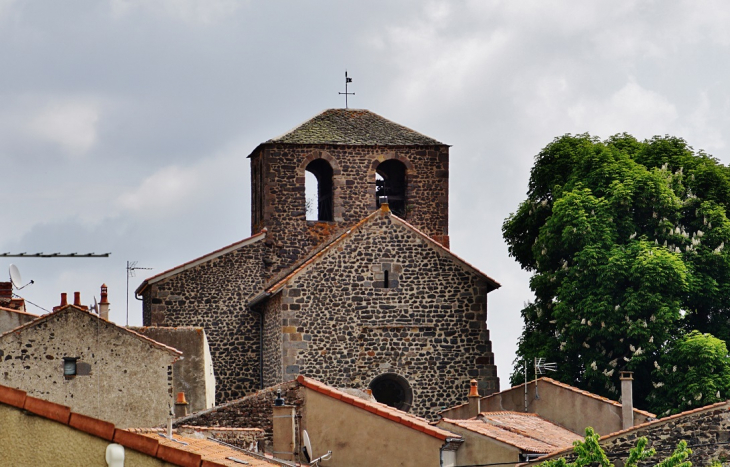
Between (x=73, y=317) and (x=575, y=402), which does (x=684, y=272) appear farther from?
(x=73, y=317)

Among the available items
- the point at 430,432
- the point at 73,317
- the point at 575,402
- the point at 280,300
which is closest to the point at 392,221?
the point at 280,300

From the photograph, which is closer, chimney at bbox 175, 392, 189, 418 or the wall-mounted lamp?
chimney at bbox 175, 392, 189, 418

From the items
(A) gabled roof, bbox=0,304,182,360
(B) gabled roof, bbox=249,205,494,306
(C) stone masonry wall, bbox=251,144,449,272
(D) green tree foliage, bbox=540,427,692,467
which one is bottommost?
(D) green tree foliage, bbox=540,427,692,467

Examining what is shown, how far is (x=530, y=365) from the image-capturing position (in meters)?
40.3

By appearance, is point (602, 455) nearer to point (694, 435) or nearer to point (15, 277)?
point (694, 435)

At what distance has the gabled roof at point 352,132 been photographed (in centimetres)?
4119

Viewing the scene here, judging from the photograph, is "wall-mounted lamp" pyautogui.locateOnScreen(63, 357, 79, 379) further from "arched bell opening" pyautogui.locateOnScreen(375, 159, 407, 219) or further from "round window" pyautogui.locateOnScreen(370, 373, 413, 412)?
"arched bell opening" pyautogui.locateOnScreen(375, 159, 407, 219)

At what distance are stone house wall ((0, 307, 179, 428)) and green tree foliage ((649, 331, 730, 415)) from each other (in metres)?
12.2

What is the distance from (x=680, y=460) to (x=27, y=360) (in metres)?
12.7

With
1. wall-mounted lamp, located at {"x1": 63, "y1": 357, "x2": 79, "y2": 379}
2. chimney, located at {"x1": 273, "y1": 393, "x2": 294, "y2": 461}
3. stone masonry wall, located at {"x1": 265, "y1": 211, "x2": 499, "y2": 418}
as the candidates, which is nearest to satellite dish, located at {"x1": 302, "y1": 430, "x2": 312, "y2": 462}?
chimney, located at {"x1": 273, "y1": 393, "x2": 294, "y2": 461}

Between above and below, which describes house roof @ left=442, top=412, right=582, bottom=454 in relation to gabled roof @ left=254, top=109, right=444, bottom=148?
below

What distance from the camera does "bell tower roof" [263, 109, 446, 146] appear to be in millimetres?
41156

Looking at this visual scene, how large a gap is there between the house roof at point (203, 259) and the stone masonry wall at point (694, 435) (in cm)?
1500

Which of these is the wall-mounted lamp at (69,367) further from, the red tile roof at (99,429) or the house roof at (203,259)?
the red tile roof at (99,429)
